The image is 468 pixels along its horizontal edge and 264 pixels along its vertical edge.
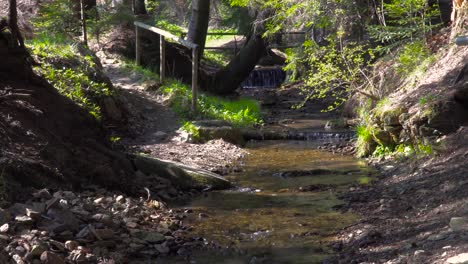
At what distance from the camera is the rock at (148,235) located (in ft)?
23.5

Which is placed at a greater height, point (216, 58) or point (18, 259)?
point (18, 259)

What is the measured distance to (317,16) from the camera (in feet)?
52.6

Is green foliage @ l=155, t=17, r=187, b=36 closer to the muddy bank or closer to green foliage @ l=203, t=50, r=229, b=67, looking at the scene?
green foliage @ l=203, t=50, r=229, b=67

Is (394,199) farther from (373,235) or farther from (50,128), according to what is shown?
(50,128)

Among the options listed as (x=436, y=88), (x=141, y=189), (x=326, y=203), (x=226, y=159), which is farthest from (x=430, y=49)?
(x=141, y=189)

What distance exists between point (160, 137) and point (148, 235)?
6625 mm

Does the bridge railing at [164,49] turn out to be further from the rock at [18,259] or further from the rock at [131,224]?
the rock at [18,259]

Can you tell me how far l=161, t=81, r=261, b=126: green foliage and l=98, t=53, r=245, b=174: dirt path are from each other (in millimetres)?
251

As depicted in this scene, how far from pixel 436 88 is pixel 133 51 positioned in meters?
11.2

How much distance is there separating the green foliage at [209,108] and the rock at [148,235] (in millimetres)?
8259

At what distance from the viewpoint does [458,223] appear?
19.9ft

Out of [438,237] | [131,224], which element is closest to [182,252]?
[131,224]

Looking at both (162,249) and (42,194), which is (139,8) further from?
(162,249)

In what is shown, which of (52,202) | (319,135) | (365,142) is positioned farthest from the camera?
(319,135)
